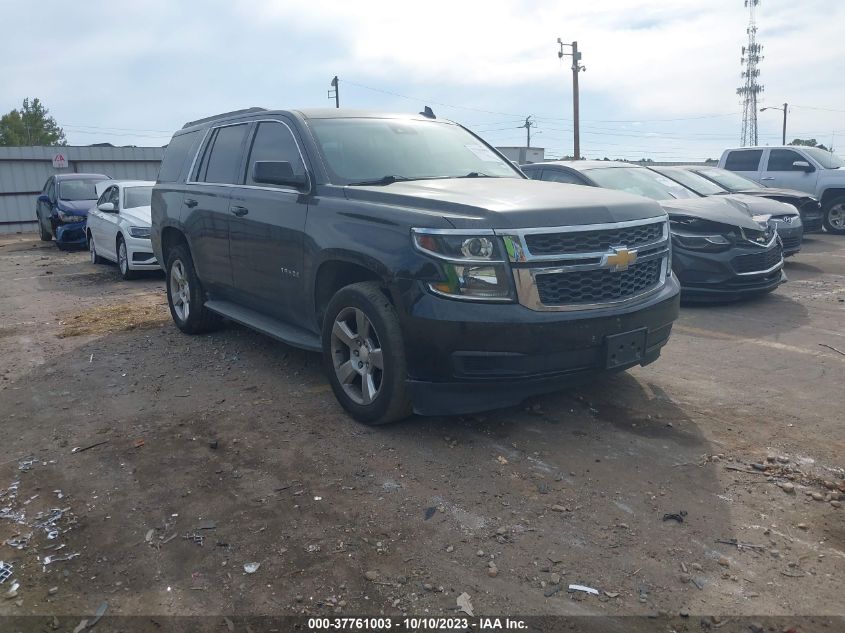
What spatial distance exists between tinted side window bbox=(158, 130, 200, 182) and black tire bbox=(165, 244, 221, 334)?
2.45 ft

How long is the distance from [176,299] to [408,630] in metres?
5.43

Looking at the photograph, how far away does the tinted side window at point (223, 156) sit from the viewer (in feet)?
20.3

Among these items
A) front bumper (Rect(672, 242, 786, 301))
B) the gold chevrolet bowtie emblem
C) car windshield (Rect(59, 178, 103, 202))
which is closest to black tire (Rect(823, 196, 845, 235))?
front bumper (Rect(672, 242, 786, 301))

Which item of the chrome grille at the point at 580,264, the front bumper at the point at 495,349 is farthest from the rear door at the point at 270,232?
the chrome grille at the point at 580,264

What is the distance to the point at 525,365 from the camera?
4.04m

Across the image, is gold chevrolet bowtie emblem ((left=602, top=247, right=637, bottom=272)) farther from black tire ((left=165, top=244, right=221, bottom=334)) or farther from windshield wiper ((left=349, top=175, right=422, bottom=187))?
black tire ((left=165, top=244, right=221, bottom=334))

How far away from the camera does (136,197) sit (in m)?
12.7

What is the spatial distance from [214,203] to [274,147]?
0.92 meters

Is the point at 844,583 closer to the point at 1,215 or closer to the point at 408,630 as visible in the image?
the point at 408,630

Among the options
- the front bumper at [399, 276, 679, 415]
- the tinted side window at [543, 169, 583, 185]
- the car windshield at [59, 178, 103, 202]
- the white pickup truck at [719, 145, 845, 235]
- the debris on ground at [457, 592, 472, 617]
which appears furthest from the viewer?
the car windshield at [59, 178, 103, 202]

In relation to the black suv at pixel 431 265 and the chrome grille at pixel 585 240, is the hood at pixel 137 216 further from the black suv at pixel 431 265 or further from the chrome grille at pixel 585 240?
the chrome grille at pixel 585 240

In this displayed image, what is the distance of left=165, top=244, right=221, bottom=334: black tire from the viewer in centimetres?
692

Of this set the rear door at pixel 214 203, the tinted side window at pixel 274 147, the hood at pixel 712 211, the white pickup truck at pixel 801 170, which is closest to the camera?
the tinted side window at pixel 274 147

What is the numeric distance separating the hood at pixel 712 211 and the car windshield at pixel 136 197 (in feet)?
27.9
